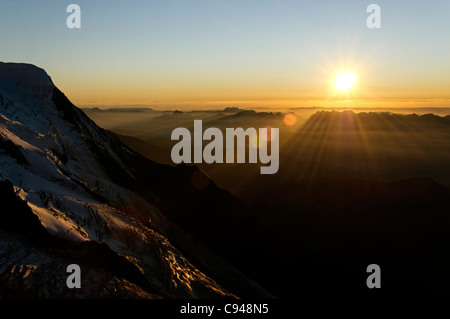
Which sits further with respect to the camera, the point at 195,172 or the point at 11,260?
the point at 195,172

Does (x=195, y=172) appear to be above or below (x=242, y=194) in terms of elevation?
above

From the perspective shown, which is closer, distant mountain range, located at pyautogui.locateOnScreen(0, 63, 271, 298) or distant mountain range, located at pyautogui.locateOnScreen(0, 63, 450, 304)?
distant mountain range, located at pyautogui.locateOnScreen(0, 63, 271, 298)

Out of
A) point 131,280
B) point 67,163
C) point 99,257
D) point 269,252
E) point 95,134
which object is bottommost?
point 269,252

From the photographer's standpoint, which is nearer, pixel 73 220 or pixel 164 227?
pixel 73 220

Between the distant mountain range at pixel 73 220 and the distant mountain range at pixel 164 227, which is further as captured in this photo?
the distant mountain range at pixel 164 227

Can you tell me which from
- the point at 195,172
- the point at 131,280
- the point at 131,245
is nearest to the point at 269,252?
the point at 195,172

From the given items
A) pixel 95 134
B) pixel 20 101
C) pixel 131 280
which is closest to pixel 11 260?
pixel 131 280

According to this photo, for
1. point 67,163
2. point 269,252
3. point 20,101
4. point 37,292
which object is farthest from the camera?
point 269,252

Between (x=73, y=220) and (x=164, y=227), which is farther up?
(x=73, y=220)
